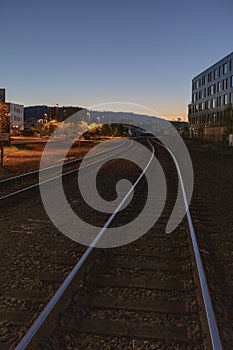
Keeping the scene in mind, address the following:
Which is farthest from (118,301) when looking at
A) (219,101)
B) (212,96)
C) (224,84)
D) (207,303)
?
(212,96)

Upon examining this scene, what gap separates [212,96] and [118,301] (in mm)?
94815

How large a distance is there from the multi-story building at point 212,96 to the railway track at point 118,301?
6455 cm

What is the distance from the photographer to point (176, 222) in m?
9.80

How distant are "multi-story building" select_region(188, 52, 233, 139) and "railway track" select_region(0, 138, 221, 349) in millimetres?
64551

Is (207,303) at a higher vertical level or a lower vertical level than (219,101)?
lower

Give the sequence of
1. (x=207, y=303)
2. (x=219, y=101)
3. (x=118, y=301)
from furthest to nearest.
→ (x=219, y=101)
(x=118, y=301)
(x=207, y=303)

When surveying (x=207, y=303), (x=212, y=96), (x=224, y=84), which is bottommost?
(x=207, y=303)

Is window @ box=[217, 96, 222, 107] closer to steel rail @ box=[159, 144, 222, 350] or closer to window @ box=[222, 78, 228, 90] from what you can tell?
window @ box=[222, 78, 228, 90]

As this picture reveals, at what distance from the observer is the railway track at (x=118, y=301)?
4219 mm

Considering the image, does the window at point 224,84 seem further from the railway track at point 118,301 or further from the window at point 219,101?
the railway track at point 118,301

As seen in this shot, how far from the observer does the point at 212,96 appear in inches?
3770

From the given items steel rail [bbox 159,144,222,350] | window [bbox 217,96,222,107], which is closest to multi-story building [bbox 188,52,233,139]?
window [bbox 217,96,222,107]

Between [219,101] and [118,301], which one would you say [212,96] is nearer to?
[219,101]

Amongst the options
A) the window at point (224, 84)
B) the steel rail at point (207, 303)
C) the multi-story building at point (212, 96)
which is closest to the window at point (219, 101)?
the multi-story building at point (212, 96)
